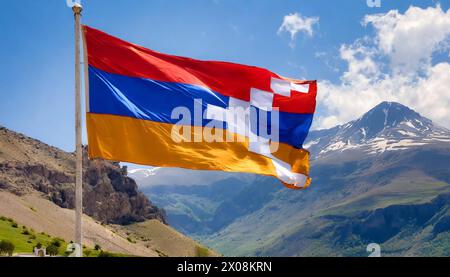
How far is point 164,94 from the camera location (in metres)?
22.6

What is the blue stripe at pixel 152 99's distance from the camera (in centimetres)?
2142

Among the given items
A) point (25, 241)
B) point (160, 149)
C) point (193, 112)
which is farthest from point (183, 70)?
point (25, 241)

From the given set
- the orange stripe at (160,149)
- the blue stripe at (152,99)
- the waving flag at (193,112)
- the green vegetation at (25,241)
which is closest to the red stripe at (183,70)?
the waving flag at (193,112)

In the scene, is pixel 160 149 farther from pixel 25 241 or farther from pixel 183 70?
pixel 25 241

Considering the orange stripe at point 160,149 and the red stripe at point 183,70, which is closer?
the orange stripe at point 160,149

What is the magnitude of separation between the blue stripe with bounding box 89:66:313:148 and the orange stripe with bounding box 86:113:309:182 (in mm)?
362

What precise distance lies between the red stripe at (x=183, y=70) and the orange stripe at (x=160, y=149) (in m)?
1.93

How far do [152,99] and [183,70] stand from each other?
5.73 feet

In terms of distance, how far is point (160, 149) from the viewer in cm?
2159

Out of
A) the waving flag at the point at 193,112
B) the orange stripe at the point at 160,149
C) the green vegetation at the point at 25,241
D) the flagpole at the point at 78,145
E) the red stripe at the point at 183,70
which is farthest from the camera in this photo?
the green vegetation at the point at 25,241

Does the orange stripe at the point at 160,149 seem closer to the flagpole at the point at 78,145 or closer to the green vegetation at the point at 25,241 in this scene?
the flagpole at the point at 78,145

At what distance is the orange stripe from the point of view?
824 inches
